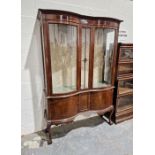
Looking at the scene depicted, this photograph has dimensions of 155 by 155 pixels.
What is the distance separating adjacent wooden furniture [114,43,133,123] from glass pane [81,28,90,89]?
562 millimetres

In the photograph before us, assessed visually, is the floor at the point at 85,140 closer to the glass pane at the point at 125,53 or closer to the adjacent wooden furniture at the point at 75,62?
the adjacent wooden furniture at the point at 75,62

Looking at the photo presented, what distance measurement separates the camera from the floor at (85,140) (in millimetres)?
2094

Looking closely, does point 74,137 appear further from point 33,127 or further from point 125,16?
point 125,16

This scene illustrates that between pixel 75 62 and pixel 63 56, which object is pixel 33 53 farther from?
pixel 75 62

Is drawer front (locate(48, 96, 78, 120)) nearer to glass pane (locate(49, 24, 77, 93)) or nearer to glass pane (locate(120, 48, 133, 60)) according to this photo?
glass pane (locate(49, 24, 77, 93))

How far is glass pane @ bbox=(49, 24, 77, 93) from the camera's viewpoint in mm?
2072

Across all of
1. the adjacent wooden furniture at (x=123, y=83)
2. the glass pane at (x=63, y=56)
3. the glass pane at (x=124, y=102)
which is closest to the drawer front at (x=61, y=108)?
the glass pane at (x=63, y=56)

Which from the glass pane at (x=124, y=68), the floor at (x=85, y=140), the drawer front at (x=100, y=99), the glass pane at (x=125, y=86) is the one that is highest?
the glass pane at (x=124, y=68)

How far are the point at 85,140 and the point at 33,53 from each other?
152 cm

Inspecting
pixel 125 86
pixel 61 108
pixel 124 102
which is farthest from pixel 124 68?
pixel 61 108

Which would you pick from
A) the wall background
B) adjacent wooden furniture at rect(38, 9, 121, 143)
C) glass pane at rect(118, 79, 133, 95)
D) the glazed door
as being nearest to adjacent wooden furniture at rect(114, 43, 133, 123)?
glass pane at rect(118, 79, 133, 95)

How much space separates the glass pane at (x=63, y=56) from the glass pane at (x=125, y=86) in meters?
0.95

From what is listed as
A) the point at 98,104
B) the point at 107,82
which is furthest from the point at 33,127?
the point at 107,82

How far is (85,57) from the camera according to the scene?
2.31m
